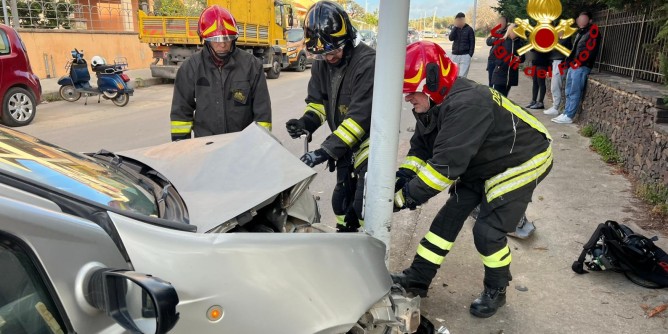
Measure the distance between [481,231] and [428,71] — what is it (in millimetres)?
1013

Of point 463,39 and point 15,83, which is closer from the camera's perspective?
point 15,83

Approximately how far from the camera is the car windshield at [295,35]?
20.2 meters

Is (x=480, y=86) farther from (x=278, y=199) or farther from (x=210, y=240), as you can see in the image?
(x=210, y=240)

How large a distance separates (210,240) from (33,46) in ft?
50.8

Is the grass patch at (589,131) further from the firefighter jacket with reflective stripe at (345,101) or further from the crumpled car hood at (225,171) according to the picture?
the crumpled car hood at (225,171)

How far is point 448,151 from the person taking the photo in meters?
2.61

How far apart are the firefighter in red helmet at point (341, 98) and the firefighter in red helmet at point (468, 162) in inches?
14.4

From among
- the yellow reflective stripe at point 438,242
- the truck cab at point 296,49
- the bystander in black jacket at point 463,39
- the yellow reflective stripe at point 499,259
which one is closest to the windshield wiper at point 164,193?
the yellow reflective stripe at point 438,242

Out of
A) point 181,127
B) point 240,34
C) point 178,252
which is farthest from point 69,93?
point 178,252

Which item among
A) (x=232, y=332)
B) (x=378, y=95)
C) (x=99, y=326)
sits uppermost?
(x=378, y=95)

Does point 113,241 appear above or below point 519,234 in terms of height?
above

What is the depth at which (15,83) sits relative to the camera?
835 centimetres

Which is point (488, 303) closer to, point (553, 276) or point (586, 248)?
point (553, 276)

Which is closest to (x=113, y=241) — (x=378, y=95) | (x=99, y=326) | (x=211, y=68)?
(x=99, y=326)
